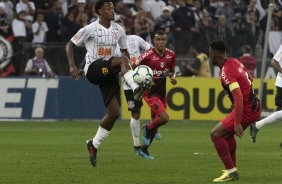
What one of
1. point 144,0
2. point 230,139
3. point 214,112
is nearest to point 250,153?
point 230,139

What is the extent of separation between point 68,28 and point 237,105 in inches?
695

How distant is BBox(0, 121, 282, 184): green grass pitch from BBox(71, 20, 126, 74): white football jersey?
173 centimetres

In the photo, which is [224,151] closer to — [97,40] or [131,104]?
[97,40]

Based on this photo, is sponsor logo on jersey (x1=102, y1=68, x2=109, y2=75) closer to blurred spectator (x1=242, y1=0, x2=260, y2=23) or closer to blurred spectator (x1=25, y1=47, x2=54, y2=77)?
blurred spectator (x1=25, y1=47, x2=54, y2=77)

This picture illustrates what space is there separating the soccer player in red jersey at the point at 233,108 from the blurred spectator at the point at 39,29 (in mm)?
16945

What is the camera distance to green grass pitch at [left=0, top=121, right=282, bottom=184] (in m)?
13.6

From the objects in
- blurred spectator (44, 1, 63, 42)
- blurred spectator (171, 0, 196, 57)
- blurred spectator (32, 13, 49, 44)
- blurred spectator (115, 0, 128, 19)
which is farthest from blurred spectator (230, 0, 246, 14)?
blurred spectator (32, 13, 49, 44)

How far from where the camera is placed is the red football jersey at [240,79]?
12.7 meters

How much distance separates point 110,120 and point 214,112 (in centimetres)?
1274

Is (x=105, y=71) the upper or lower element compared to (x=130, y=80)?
lower

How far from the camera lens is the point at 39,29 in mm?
29625

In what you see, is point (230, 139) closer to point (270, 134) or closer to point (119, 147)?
point (119, 147)

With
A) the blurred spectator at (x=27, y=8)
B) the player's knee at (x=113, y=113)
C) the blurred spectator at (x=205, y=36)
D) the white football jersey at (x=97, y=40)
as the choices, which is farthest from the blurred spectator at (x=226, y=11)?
the player's knee at (x=113, y=113)

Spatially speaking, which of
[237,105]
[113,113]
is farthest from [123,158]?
[237,105]
